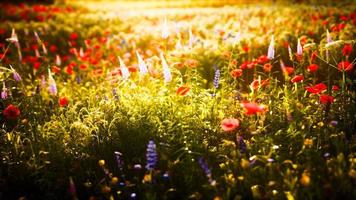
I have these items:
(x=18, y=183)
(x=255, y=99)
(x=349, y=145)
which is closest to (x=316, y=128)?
(x=349, y=145)

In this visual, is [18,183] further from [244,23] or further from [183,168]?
[244,23]

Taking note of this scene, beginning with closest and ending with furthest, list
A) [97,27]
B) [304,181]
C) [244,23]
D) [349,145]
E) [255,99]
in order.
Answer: [304,181]
[349,145]
[255,99]
[244,23]
[97,27]

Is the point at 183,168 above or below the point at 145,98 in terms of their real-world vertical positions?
below

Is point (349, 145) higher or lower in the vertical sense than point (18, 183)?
higher

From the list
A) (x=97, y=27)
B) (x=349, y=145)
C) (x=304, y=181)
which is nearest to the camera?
(x=304, y=181)

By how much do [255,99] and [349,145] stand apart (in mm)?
1128

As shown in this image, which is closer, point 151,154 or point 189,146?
point 151,154

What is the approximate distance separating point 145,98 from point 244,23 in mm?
5846

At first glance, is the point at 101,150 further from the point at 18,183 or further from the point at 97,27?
the point at 97,27

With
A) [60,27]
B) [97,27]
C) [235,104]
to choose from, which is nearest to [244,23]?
[97,27]

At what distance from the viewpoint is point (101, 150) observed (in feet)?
12.5

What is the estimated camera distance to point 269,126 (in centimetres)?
391

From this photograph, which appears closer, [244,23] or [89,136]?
[89,136]

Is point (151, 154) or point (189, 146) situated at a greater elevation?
point (151, 154)
